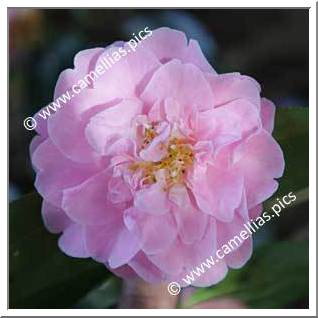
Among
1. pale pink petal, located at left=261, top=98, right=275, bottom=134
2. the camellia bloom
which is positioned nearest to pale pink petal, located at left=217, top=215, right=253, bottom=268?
the camellia bloom

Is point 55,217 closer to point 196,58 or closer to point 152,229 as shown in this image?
point 152,229

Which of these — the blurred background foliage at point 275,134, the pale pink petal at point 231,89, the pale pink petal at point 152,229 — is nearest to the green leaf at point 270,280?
the blurred background foliage at point 275,134

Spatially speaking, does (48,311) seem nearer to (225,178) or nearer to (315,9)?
(225,178)

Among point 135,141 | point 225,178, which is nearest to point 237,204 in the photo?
point 225,178

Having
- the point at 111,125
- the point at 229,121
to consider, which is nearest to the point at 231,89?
the point at 229,121

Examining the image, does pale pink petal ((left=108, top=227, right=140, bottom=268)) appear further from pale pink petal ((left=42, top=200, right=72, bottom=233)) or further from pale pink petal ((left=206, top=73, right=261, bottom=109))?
pale pink petal ((left=206, top=73, right=261, bottom=109))

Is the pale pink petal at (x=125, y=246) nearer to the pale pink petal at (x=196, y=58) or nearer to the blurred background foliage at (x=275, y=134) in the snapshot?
the blurred background foliage at (x=275, y=134)

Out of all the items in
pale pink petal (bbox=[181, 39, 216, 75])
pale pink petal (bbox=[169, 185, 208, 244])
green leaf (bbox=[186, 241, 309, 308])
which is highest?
pale pink petal (bbox=[181, 39, 216, 75])
